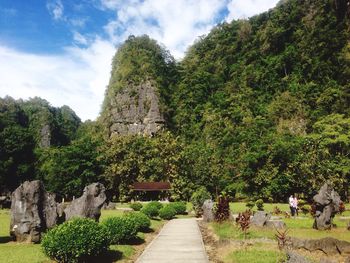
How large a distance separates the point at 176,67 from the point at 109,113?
30.6 m

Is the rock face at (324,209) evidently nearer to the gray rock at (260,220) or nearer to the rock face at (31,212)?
the gray rock at (260,220)

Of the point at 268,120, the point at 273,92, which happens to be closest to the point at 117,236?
the point at 268,120

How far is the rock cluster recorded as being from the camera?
1825cm

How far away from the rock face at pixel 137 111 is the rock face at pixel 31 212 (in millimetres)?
74565

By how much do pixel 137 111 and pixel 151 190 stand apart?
37195 mm

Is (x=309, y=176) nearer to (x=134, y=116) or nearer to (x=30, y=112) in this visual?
(x=134, y=116)

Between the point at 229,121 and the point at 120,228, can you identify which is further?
the point at 229,121

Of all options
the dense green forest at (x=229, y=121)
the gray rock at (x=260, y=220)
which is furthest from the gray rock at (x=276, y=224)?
the dense green forest at (x=229, y=121)

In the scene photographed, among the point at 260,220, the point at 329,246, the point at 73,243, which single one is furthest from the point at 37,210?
the point at 329,246

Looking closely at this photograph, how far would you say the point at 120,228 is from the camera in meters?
18.0

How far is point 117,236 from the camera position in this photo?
17.8 meters

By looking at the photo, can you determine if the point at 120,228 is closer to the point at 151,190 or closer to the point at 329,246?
the point at 329,246

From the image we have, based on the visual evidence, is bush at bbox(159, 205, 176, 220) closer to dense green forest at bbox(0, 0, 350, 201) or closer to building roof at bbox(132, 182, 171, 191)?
dense green forest at bbox(0, 0, 350, 201)

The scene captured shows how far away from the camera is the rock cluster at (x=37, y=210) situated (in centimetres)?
1825
